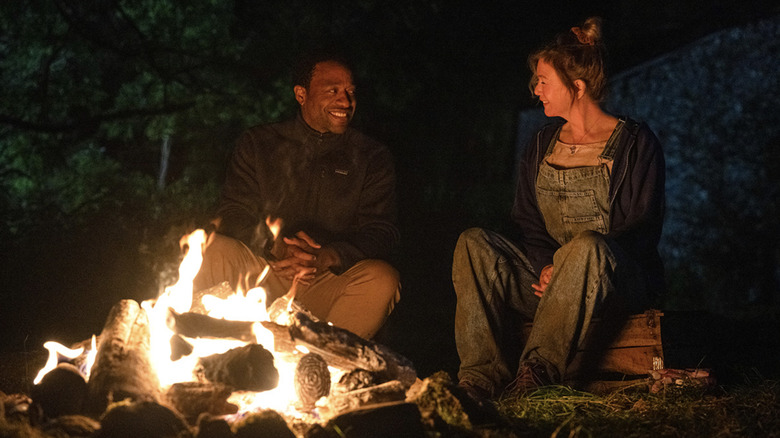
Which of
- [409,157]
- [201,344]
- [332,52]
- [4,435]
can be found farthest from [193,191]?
[4,435]

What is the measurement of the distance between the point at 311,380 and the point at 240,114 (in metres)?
7.05

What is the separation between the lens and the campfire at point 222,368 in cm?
326

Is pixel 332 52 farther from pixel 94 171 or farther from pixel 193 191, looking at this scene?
pixel 94 171

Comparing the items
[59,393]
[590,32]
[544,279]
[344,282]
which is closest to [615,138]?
[590,32]

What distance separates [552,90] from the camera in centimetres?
462

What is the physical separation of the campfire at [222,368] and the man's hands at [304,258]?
734mm

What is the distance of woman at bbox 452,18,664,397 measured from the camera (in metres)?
4.03

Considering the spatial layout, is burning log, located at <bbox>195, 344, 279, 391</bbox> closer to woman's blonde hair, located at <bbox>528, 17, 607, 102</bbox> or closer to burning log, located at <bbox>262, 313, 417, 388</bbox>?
burning log, located at <bbox>262, 313, 417, 388</bbox>

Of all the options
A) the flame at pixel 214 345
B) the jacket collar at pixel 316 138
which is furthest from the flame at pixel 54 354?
the jacket collar at pixel 316 138

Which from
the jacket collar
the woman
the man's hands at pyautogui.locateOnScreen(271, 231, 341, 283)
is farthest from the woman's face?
the man's hands at pyautogui.locateOnScreen(271, 231, 341, 283)

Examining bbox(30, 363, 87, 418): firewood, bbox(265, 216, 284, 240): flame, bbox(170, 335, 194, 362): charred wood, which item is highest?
bbox(265, 216, 284, 240): flame

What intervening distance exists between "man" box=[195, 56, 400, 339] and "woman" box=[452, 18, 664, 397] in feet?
2.14

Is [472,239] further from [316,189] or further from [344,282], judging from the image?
[316,189]

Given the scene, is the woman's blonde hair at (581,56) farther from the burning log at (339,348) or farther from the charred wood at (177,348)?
the charred wood at (177,348)
